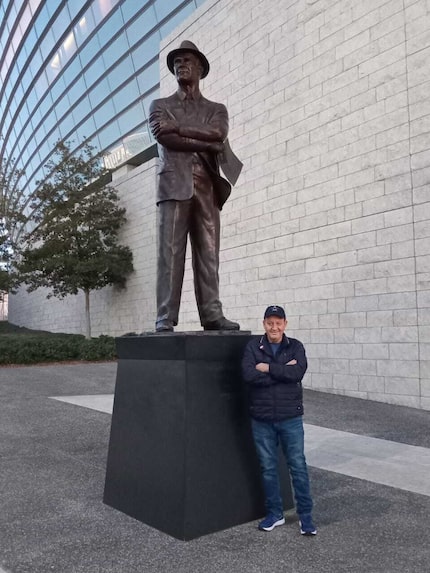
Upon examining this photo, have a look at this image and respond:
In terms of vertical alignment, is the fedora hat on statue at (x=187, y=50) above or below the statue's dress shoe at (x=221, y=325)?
above

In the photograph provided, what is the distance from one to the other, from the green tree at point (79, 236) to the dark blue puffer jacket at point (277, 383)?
16.7 m

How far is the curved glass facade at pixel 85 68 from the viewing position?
2300cm

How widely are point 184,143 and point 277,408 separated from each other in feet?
8.12

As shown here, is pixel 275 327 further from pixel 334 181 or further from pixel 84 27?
pixel 84 27

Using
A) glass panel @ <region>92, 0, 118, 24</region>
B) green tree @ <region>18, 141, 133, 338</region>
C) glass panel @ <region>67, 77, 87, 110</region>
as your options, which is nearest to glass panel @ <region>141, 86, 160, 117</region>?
green tree @ <region>18, 141, 133, 338</region>

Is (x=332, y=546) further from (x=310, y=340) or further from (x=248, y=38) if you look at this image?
(x=248, y=38)

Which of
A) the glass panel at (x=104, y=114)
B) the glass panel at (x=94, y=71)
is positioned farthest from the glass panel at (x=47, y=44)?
the glass panel at (x=104, y=114)

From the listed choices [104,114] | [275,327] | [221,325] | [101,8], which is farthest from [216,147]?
[101,8]

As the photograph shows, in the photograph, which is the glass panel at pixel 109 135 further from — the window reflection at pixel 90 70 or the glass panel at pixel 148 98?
the glass panel at pixel 148 98

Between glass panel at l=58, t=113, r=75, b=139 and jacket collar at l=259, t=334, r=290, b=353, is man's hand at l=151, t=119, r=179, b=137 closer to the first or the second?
jacket collar at l=259, t=334, r=290, b=353

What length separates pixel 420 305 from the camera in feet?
31.5

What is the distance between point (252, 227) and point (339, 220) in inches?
109

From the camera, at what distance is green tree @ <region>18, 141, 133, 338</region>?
20875 mm

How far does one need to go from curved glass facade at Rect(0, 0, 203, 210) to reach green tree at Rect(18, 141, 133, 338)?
8.39 feet
